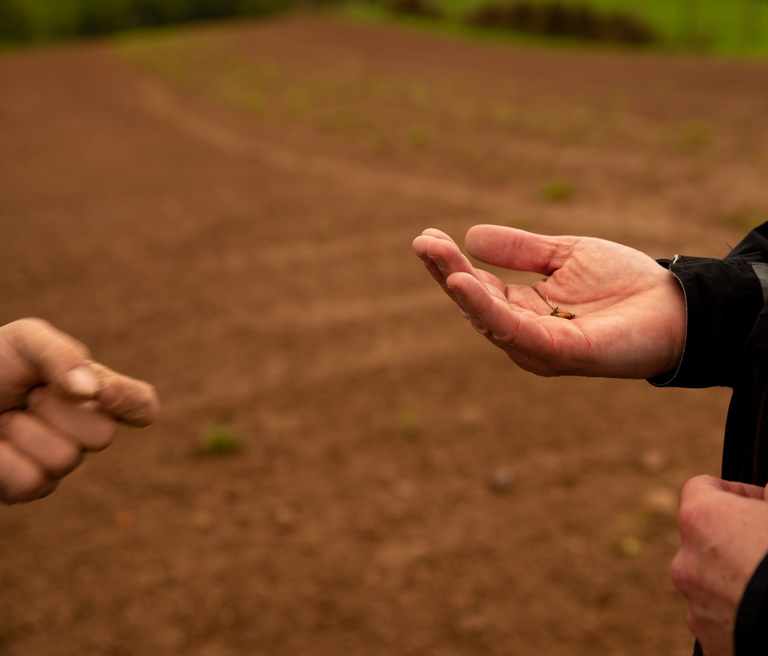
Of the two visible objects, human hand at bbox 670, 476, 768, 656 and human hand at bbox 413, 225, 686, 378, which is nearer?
human hand at bbox 670, 476, 768, 656

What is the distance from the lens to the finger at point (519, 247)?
242cm

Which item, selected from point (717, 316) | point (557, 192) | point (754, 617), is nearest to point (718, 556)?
point (754, 617)

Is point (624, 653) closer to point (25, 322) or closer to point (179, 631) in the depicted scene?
point (179, 631)

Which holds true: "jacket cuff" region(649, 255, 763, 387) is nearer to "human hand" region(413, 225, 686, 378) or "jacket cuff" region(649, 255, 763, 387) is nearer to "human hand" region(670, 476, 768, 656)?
"human hand" region(413, 225, 686, 378)

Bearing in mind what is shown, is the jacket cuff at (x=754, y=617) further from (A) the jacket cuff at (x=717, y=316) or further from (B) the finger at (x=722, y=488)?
(A) the jacket cuff at (x=717, y=316)

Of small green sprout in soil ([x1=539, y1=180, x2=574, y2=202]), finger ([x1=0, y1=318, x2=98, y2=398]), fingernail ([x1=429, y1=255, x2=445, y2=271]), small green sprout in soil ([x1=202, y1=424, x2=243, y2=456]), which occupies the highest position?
→ fingernail ([x1=429, y1=255, x2=445, y2=271])

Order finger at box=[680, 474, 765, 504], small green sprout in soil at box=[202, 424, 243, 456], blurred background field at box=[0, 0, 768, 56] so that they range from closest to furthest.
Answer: finger at box=[680, 474, 765, 504] < small green sprout in soil at box=[202, 424, 243, 456] < blurred background field at box=[0, 0, 768, 56]

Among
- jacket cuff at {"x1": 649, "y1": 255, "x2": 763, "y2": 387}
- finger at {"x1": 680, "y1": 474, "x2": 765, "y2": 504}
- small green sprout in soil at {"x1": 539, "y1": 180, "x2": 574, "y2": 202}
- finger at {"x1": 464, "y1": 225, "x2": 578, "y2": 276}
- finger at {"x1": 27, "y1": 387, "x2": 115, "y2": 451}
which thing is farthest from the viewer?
small green sprout in soil at {"x1": 539, "y1": 180, "x2": 574, "y2": 202}

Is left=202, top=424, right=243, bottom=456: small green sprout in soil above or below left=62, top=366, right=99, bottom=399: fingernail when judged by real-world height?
below

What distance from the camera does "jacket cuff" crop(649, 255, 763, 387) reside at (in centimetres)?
191

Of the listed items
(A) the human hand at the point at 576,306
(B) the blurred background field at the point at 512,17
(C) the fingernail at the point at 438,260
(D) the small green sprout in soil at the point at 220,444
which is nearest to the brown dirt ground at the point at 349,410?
(D) the small green sprout in soil at the point at 220,444

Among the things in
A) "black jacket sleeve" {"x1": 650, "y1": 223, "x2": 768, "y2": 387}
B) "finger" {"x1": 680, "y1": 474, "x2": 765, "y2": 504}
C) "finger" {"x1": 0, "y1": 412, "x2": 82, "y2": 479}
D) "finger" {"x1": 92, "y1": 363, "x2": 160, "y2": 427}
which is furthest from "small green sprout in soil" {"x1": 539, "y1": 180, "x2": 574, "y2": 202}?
"finger" {"x1": 0, "y1": 412, "x2": 82, "y2": 479}

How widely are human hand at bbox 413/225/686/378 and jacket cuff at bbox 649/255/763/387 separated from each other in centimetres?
9

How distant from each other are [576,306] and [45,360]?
1613 mm
